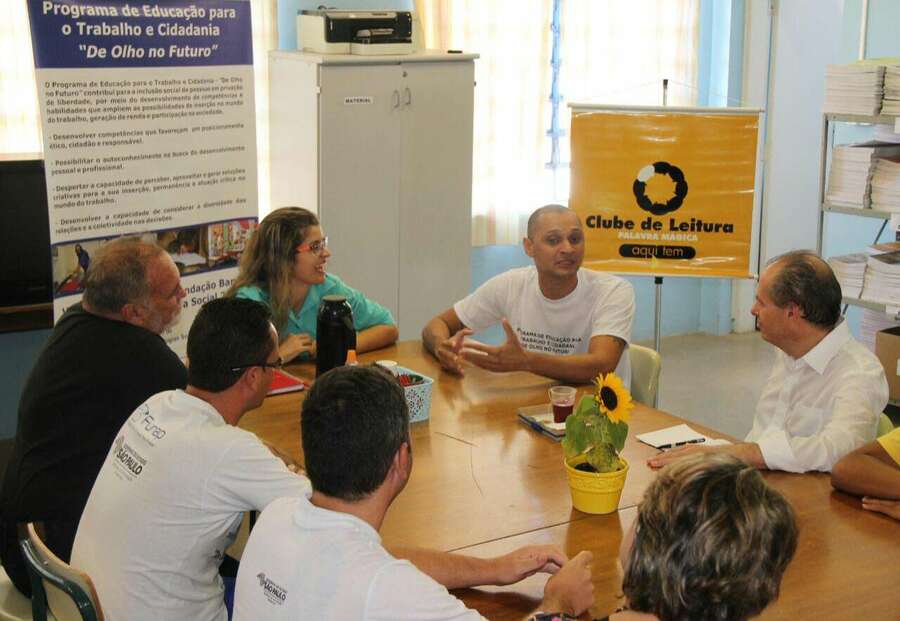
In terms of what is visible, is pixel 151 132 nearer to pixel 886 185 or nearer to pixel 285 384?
pixel 285 384

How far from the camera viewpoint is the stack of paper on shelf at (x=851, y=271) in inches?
206

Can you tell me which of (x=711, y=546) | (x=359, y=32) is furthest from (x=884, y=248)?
(x=711, y=546)

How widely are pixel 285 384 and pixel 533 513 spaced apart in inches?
47.0

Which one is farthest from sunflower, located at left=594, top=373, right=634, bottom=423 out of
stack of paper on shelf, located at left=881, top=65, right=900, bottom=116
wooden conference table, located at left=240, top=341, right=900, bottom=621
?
stack of paper on shelf, located at left=881, top=65, right=900, bottom=116

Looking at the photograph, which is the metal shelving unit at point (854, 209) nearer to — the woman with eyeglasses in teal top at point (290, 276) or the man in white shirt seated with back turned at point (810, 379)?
the man in white shirt seated with back turned at point (810, 379)

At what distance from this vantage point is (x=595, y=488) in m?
2.56

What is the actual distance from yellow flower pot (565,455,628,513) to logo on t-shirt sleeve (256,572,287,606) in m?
0.96

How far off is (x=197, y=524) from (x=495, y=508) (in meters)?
0.69

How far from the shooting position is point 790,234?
7.27m

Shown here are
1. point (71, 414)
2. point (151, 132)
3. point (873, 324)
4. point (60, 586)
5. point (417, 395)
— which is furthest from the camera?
point (873, 324)

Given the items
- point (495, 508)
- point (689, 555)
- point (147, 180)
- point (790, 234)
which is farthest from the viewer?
point (790, 234)

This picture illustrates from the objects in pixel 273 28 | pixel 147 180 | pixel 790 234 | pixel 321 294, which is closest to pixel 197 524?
pixel 321 294

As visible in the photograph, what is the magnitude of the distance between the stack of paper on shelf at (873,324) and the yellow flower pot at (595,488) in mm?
3330

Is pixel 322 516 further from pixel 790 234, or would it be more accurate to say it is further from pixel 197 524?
pixel 790 234
